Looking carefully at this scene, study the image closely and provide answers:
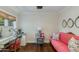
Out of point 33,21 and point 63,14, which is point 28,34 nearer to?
point 33,21

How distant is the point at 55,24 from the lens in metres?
1.43

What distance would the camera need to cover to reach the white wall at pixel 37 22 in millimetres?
1337

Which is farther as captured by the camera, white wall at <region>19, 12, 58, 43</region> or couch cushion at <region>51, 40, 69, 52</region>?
white wall at <region>19, 12, 58, 43</region>

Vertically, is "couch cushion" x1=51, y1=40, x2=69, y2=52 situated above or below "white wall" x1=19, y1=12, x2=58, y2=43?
below

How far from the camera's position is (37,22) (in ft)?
4.59

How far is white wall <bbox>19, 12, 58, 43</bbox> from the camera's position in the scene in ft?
4.39

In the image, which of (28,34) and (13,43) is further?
(28,34)

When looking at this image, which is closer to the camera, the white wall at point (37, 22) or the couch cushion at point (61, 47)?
the couch cushion at point (61, 47)

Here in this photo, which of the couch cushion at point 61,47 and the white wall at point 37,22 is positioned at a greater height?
the white wall at point 37,22

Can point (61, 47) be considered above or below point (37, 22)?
below
